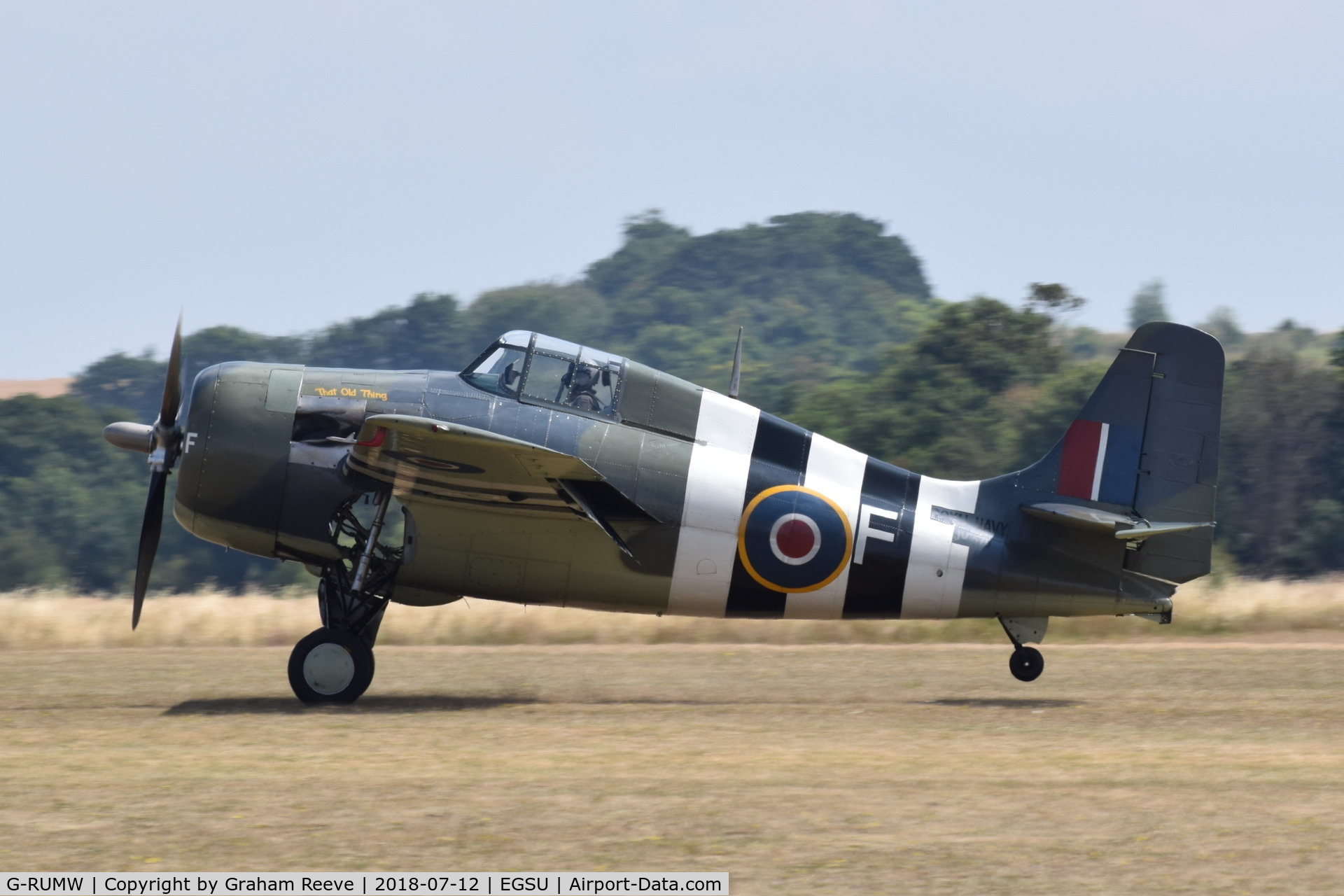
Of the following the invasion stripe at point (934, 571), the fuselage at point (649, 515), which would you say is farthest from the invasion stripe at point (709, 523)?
the invasion stripe at point (934, 571)

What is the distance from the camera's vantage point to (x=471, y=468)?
958 cm

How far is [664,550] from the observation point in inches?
410

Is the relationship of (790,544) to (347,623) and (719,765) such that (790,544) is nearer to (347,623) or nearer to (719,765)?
(719,765)

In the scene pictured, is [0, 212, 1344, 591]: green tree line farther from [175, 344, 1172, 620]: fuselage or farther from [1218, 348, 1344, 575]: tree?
[175, 344, 1172, 620]: fuselage

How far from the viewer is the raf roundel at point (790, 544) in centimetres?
1041

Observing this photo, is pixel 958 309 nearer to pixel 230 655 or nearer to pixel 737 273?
pixel 230 655

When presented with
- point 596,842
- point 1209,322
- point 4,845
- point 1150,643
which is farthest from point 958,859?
point 1209,322

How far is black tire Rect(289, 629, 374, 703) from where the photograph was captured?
1019 cm

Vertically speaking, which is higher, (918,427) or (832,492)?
(918,427)

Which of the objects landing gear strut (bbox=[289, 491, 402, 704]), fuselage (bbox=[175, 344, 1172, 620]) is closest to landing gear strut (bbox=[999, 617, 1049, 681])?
fuselage (bbox=[175, 344, 1172, 620])

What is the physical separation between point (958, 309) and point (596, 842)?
3471cm

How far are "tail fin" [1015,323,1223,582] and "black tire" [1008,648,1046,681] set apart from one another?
1096mm
